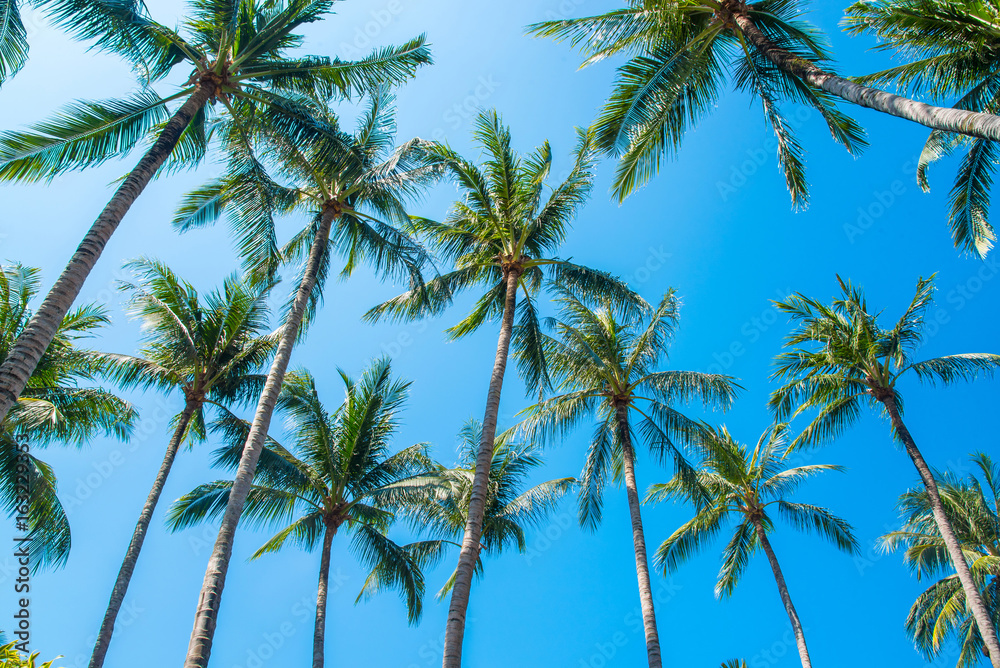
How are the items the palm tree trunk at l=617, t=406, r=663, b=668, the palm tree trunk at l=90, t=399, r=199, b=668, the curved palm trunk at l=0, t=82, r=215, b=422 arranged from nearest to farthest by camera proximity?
the curved palm trunk at l=0, t=82, r=215, b=422, the palm tree trunk at l=90, t=399, r=199, b=668, the palm tree trunk at l=617, t=406, r=663, b=668

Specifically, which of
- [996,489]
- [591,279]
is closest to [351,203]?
[591,279]

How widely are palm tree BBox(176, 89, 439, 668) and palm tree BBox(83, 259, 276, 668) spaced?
60.8 inches

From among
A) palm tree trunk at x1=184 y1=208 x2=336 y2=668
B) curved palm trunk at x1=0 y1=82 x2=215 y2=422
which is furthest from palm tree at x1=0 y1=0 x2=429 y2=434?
palm tree trunk at x1=184 y1=208 x2=336 y2=668

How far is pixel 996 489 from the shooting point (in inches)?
802

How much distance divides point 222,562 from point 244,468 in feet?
5.33

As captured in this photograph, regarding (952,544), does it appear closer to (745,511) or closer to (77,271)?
(745,511)

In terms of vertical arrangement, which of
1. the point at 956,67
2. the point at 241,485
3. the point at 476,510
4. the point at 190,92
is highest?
the point at 956,67

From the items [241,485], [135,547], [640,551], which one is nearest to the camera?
[241,485]

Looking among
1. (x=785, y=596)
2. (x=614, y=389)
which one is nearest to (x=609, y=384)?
(x=614, y=389)

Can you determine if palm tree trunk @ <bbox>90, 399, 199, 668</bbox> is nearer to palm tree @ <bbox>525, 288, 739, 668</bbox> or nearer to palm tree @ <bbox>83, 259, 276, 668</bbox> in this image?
palm tree @ <bbox>83, 259, 276, 668</bbox>

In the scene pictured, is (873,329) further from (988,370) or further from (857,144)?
(857,144)

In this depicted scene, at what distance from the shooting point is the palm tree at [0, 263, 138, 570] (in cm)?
1284

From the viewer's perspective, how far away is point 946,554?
20859mm

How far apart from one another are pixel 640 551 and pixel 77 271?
1262cm
